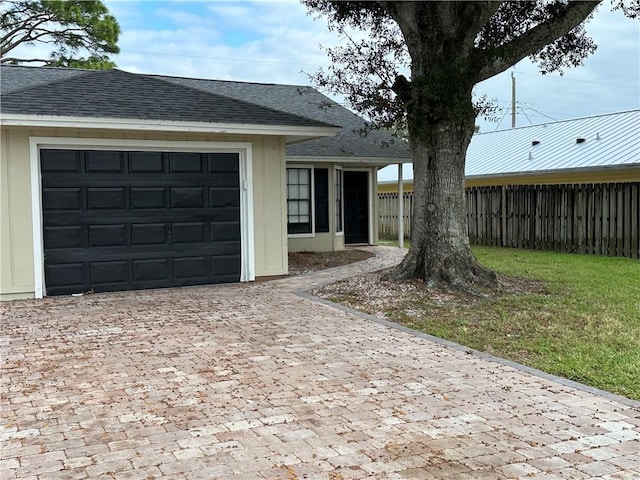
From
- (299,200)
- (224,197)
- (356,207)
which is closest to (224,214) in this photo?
(224,197)

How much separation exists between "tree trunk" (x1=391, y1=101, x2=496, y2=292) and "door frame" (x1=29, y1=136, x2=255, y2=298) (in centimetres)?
279

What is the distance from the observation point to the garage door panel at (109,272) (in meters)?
9.72

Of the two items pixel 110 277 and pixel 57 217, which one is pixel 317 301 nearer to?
pixel 110 277

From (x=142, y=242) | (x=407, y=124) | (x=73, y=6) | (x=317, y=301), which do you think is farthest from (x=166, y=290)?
(x=73, y=6)

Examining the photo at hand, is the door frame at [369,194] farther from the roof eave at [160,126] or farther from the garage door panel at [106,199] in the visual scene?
the garage door panel at [106,199]

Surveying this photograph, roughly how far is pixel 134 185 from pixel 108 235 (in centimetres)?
89

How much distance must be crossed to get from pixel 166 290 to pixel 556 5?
7.82 metres

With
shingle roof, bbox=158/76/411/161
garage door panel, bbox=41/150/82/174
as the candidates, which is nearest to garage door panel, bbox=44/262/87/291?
garage door panel, bbox=41/150/82/174

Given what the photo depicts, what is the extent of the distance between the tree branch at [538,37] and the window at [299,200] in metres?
6.37

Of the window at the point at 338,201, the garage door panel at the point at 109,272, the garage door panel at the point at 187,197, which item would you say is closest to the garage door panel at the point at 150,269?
the garage door panel at the point at 109,272

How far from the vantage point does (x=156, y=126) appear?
947 centimetres

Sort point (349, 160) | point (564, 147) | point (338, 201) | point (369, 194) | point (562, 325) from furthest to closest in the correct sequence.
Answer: point (564, 147) → point (369, 194) → point (338, 201) → point (349, 160) → point (562, 325)

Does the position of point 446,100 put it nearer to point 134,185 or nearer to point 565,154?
point 134,185

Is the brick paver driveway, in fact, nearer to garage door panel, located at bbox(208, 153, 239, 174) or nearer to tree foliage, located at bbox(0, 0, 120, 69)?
garage door panel, located at bbox(208, 153, 239, 174)
